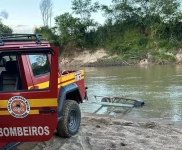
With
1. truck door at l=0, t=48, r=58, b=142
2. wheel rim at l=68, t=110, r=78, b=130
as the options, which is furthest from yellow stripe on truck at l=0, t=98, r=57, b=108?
wheel rim at l=68, t=110, r=78, b=130

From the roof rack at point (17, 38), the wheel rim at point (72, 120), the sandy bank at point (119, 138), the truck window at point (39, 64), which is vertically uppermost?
the roof rack at point (17, 38)

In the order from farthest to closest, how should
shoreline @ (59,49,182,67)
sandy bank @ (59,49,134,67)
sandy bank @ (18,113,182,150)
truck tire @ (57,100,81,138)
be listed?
sandy bank @ (59,49,134,67)
shoreline @ (59,49,182,67)
truck tire @ (57,100,81,138)
sandy bank @ (18,113,182,150)

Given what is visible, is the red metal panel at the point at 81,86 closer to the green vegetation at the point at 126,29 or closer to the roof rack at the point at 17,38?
the roof rack at the point at 17,38

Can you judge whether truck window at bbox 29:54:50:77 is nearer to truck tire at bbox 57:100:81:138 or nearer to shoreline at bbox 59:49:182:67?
truck tire at bbox 57:100:81:138

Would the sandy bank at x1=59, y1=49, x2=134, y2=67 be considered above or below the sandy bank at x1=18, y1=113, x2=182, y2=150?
above

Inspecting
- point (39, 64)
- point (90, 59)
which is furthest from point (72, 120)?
point (90, 59)

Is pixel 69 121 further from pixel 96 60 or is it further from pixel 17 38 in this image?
pixel 96 60

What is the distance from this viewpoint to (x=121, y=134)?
258 inches

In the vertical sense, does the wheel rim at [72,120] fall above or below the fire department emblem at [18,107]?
below

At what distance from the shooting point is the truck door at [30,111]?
425 cm

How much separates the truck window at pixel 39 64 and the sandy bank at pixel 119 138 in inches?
48.1

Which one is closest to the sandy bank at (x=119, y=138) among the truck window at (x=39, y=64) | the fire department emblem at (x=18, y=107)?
the truck window at (x=39, y=64)

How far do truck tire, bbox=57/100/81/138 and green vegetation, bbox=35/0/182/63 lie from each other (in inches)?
1229

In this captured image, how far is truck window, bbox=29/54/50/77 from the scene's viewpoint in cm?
555
